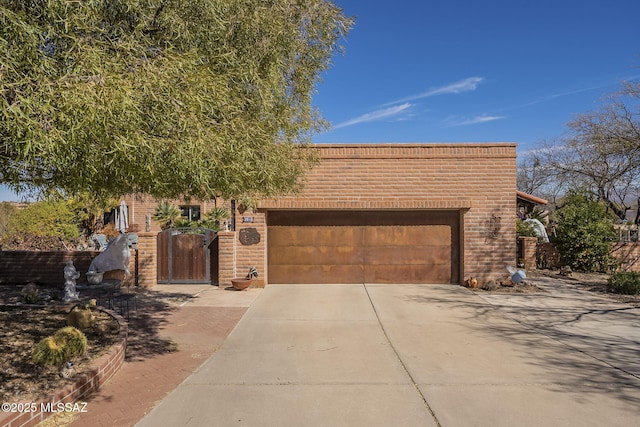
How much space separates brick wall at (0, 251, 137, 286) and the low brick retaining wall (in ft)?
23.3

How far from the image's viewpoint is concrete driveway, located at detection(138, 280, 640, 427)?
4.05m

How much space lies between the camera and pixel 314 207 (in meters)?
11.6

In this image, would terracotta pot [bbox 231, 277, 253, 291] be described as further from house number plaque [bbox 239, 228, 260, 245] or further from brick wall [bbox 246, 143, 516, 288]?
house number plaque [bbox 239, 228, 260, 245]

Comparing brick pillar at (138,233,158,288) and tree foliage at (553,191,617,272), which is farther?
tree foliage at (553,191,617,272)

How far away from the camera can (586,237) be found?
13.7 metres

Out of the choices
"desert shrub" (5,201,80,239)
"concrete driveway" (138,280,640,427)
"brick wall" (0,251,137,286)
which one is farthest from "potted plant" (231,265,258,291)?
"desert shrub" (5,201,80,239)

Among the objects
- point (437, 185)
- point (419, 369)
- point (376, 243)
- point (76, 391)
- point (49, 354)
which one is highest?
point (437, 185)

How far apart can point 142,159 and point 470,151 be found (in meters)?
9.99

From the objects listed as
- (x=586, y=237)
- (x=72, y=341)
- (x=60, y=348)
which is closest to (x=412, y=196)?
(x=586, y=237)

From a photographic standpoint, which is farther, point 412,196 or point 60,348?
point 412,196

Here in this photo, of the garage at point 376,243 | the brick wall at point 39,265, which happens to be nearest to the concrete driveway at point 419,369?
the garage at point 376,243

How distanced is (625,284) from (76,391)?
468 inches

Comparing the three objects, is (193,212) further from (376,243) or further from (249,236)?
(376,243)

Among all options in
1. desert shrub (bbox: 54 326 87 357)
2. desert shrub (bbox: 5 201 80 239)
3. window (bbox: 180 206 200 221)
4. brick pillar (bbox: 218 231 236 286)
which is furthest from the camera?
window (bbox: 180 206 200 221)
